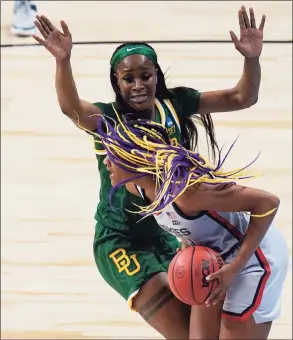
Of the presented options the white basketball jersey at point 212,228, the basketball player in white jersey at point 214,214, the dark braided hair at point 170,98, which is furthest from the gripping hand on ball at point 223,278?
the dark braided hair at point 170,98

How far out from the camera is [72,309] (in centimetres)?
455

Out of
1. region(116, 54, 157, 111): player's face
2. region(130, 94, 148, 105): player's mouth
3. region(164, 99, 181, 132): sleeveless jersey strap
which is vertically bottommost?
region(164, 99, 181, 132): sleeveless jersey strap

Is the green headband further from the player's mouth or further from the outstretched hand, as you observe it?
the outstretched hand

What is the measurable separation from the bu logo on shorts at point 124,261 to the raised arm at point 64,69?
53 centimetres

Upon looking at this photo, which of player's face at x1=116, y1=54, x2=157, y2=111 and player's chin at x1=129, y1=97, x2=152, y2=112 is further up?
player's face at x1=116, y1=54, x2=157, y2=111

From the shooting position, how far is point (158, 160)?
288 cm

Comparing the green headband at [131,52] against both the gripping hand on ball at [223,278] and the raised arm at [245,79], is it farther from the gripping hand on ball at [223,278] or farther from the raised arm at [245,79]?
the gripping hand on ball at [223,278]

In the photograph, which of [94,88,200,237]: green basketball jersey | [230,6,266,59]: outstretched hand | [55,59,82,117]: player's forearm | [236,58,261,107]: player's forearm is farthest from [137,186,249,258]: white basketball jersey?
[230,6,266,59]: outstretched hand

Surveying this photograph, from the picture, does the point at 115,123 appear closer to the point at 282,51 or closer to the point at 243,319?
the point at 243,319

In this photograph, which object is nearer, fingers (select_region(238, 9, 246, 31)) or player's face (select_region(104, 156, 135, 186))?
player's face (select_region(104, 156, 135, 186))

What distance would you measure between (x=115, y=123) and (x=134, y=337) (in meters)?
1.60

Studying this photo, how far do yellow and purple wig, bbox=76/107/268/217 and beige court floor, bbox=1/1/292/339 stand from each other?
164 cm

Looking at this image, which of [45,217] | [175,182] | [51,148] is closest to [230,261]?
[175,182]

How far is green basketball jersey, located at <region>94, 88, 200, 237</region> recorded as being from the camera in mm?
3287
